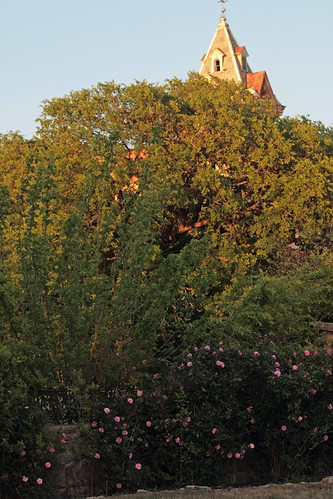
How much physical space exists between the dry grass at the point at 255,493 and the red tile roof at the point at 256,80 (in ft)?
137

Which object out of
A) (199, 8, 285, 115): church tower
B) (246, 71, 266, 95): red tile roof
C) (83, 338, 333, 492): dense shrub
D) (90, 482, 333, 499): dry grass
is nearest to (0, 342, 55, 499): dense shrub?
(83, 338, 333, 492): dense shrub

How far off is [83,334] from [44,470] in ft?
5.54

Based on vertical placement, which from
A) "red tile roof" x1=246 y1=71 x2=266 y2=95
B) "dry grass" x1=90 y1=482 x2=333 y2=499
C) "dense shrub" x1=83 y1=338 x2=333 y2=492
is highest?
"red tile roof" x1=246 y1=71 x2=266 y2=95

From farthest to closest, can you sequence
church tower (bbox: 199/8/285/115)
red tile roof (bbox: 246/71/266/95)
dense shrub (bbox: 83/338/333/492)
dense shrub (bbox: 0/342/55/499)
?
red tile roof (bbox: 246/71/266/95), church tower (bbox: 199/8/285/115), dense shrub (bbox: 83/338/333/492), dense shrub (bbox: 0/342/55/499)

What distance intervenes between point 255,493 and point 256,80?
143 ft

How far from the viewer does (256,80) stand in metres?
46.0

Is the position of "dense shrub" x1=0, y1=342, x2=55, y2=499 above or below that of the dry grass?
above

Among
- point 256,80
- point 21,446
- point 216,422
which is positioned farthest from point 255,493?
point 256,80

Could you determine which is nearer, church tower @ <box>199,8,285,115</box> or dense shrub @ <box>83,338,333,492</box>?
dense shrub @ <box>83,338,333,492</box>

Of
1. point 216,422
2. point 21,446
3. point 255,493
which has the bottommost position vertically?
point 255,493

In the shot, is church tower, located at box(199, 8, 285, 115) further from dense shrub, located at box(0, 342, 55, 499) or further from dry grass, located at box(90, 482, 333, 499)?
dense shrub, located at box(0, 342, 55, 499)

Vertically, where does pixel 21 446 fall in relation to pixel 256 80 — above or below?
below

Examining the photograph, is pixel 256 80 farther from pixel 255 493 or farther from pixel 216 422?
pixel 255 493

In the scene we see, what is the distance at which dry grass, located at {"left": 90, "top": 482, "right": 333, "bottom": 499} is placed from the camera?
5.48 metres
